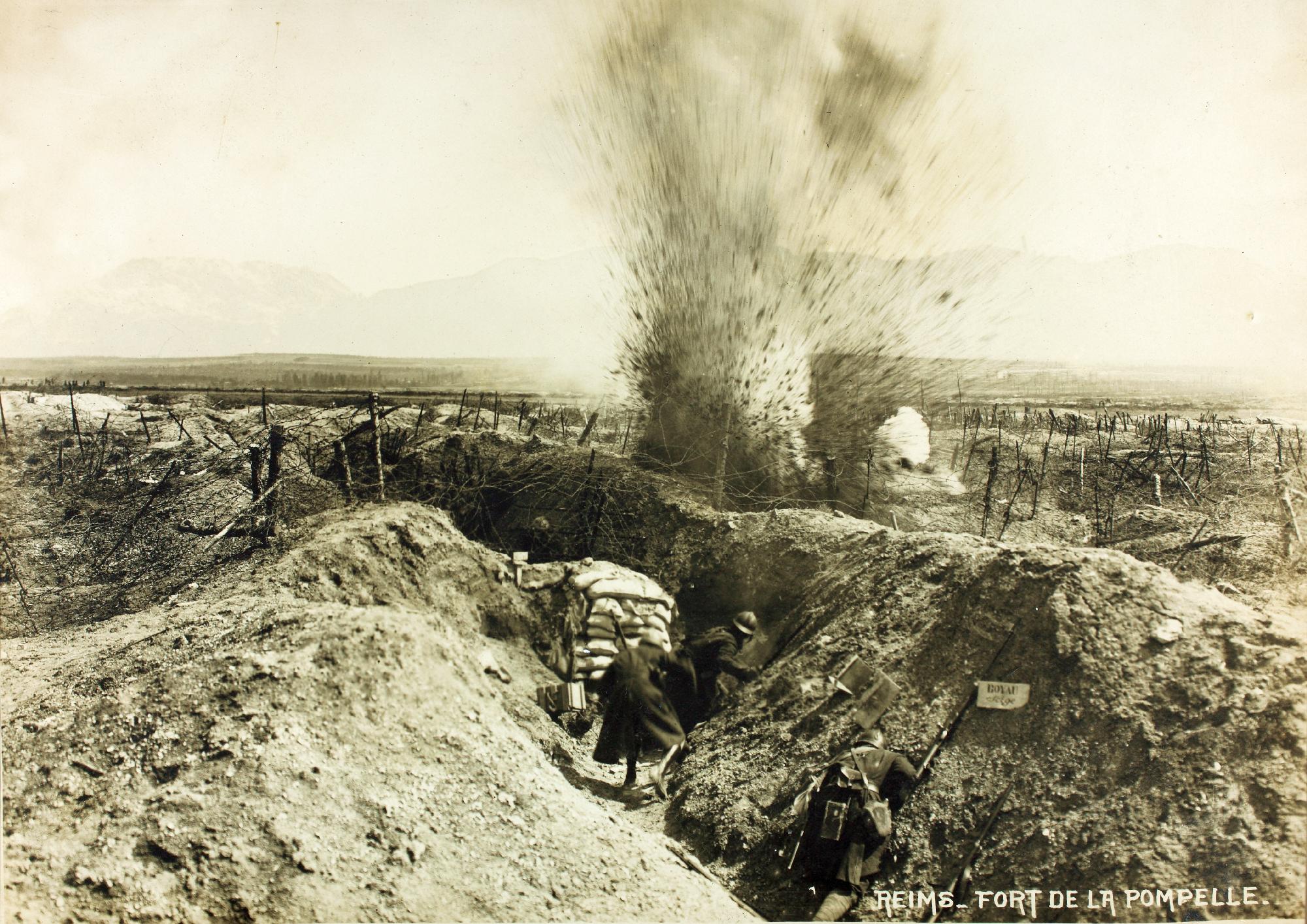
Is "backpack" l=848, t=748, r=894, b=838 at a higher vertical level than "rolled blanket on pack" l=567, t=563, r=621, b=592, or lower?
lower

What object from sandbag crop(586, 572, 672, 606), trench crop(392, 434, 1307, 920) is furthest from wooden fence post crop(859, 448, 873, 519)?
sandbag crop(586, 572, 672, 606)

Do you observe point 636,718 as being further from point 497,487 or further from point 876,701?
point 497,487

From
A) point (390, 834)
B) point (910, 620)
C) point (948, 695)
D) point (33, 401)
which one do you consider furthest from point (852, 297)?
point (33, 401)

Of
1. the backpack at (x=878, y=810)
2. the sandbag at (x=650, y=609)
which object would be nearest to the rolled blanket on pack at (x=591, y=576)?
the sandbag at (x=650, y=609)

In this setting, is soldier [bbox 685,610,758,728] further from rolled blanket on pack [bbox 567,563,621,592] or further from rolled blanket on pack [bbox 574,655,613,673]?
rolled blanket on pack [bbox 567,563,621,592]

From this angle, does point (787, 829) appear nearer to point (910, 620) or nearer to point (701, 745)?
point (701, 745)
